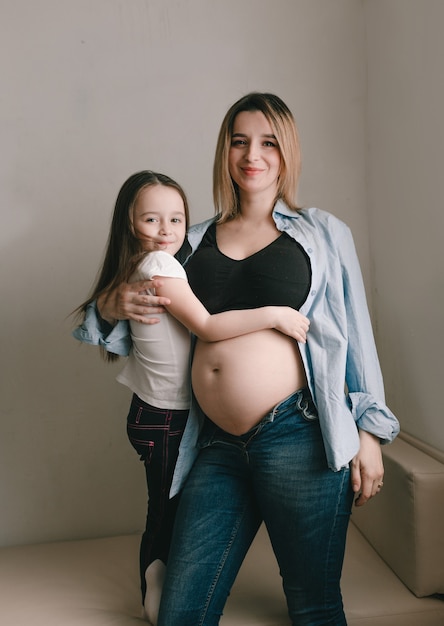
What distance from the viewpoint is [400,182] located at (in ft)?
6.84

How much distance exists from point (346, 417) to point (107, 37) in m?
1.61

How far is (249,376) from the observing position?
4.98ft

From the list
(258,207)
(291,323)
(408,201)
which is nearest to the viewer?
(291,323)

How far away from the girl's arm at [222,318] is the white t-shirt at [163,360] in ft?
0.26

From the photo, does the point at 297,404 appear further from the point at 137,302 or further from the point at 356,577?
the point at 356,577

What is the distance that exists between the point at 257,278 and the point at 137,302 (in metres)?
0.31

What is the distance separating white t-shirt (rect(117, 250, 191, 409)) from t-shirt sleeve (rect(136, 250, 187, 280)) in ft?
0.04

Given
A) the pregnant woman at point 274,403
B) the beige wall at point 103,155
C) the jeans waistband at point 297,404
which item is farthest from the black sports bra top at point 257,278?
the beige wall at point 103,155

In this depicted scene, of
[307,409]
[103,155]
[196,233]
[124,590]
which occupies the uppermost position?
[103,155]

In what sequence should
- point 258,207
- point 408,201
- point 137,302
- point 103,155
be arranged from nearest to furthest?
point 137,302 < point 258,207 < point 408,201 < point 103,155

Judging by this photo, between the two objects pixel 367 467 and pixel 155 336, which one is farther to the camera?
pixel 155 336

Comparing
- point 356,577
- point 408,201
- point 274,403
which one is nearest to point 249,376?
point 274,403

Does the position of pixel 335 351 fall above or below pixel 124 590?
above

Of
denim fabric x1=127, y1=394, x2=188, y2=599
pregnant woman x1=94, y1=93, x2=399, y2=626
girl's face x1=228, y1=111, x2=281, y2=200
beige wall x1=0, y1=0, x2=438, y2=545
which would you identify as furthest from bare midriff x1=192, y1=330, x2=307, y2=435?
beige wall x1=0, y1=0, x2=438, y2=545
